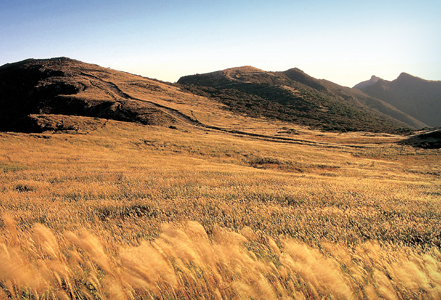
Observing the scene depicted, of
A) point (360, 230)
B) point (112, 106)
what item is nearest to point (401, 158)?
point (360, 230)

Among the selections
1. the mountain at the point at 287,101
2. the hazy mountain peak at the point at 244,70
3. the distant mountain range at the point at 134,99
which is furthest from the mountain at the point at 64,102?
the hazy mountain peak at the point at 244,70

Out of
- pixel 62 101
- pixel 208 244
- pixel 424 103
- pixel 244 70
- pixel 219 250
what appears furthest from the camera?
pixel 424 103

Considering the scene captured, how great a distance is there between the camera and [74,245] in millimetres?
3338

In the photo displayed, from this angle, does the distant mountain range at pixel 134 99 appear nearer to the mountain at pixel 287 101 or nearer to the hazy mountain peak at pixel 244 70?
the mountain at pixel 287 101

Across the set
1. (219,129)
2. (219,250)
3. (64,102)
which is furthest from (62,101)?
(219,250)

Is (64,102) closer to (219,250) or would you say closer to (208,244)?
(208,244)

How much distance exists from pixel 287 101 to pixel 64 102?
281 feet

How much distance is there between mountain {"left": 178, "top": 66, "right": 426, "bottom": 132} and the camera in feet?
255

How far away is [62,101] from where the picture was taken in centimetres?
5028

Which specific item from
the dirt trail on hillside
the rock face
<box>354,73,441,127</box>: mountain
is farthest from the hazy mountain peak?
<box>354,73,441,127</box>: mountain

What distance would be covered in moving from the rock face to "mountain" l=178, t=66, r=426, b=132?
39658mm

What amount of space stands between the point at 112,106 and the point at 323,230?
179 feet

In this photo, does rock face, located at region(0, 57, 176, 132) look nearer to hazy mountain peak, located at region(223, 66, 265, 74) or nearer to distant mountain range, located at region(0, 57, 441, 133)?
distant mountain range, located at region(0, 57, 441, 133)

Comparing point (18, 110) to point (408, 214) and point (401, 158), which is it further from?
point (401, 158)
